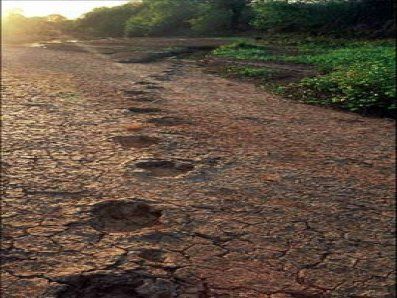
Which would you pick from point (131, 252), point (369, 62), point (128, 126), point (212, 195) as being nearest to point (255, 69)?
point (369, 62)

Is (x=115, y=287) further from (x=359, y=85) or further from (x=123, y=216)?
(x=359, y=85)

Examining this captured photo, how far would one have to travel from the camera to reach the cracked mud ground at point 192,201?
8.27ft

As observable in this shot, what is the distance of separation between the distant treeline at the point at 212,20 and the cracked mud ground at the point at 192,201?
331 inches

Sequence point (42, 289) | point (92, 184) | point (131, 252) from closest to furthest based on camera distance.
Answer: point (42, 289), point (131, 252), point (92, 184)

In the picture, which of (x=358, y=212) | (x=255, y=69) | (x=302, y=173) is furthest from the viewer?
(x=255, y=69)

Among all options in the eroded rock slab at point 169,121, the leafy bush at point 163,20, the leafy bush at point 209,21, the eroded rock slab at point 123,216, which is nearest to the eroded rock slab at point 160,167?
the eroded rock slab at point 123,216

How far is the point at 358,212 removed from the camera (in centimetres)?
337

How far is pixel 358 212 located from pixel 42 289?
194 cm

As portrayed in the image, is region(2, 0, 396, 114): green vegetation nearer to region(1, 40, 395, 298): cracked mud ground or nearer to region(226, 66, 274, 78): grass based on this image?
region(226, 66, 274, 78): grass

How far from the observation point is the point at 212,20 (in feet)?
64.8

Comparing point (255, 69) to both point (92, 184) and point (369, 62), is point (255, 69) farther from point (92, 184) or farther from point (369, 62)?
point (92, 184)

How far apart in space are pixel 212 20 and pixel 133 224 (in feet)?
57.3

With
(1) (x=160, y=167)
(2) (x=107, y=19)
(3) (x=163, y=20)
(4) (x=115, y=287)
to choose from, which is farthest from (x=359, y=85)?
(2) (x=107, y=19)

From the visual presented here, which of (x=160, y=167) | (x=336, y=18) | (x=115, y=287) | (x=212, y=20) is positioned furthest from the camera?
(x=212, y=20)
